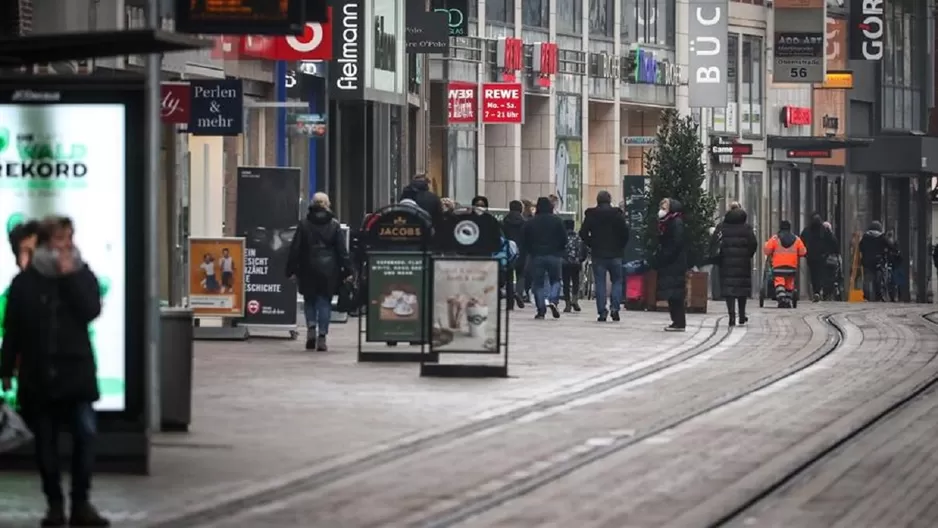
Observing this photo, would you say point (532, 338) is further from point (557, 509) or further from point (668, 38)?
point (668, 38)

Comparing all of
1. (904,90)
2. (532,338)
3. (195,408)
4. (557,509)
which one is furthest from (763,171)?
(557,509)

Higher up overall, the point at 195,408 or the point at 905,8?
the point at 905,8

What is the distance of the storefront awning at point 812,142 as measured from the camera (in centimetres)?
6356

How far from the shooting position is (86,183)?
1417cm

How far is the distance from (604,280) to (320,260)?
29.9 feet

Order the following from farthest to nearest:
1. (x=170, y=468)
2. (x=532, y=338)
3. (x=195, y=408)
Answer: (x=532, y=338), (x=195, y=408), (x=170, y=468)

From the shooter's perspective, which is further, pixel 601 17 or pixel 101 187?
pixel 601 17

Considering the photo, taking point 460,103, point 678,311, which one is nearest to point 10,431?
point 678,311

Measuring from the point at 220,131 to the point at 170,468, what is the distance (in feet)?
33.7

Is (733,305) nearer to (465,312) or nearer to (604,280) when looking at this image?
(604,280)

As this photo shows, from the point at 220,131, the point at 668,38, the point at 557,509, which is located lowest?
the point at 557,509

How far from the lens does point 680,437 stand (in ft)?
56.4

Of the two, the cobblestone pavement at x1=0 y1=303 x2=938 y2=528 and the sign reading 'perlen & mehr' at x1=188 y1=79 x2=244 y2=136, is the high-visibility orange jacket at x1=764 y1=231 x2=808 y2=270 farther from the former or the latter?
the sign reading 'perlen & mehr' at x1=188 y1=79 x2=244 y2=136

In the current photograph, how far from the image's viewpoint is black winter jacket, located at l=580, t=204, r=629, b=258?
35.3 metres
